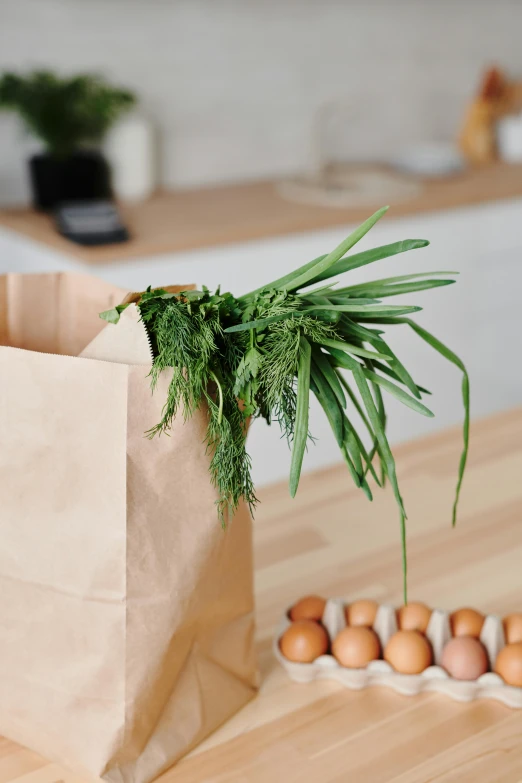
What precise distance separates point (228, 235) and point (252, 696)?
155cm

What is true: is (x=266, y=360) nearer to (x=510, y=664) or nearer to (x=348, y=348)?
(x=348, y=348)

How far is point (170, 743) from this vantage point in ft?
2.16

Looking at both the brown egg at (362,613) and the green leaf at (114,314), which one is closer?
the green leaf at (114,314)

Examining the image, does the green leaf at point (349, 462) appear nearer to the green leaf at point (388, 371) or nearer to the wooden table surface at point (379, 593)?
the green leaf at point (388, 371)

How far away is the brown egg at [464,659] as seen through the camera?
716 mm

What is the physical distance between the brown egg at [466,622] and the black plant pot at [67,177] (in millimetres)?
1803

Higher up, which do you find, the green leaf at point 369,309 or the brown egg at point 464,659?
the green leaf at point 369,309

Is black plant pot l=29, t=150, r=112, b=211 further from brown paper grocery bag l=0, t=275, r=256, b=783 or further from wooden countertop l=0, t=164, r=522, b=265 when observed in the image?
brown paper grocery bag l=0, t=275, r=256, b=783

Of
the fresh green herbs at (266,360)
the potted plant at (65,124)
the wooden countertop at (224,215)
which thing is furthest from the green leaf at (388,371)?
the potted plant at (65,124)

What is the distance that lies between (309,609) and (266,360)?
0.94 feet

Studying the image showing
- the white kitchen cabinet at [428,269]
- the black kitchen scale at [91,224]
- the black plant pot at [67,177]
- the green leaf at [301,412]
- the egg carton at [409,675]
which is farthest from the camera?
the black plant pot at [67,177]

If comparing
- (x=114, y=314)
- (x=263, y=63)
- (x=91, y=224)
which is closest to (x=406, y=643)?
(x=114, y=314)

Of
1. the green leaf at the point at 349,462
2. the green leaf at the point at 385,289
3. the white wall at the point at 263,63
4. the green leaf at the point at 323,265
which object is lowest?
the green leaf at the point at 349,462

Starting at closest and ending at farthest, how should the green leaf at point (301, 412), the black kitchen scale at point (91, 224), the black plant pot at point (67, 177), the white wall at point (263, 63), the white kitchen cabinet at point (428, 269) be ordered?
the green leaf at point (301, 412), the black kitchen scale at point (91, 224), the white kitchen cabinet at point (428, 269), the black plant pot at point (67, 177), the white wall at point (263, 63)
